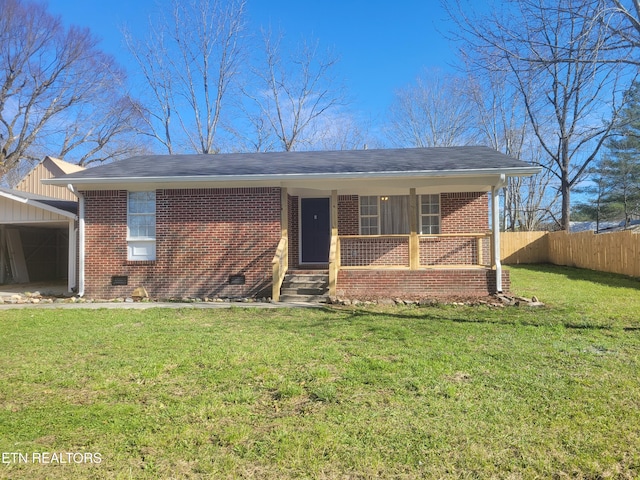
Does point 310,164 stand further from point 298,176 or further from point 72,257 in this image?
point 72,257

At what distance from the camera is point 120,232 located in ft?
34.6

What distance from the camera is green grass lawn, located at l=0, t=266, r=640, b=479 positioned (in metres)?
2.73

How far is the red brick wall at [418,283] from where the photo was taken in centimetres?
939

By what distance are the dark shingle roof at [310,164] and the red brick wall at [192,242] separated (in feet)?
1.91

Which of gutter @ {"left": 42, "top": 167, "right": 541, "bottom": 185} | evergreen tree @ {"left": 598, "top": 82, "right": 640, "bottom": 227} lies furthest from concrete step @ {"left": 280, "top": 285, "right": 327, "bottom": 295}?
evergreen tree @ {"left": 598, "top": 82, "right": 640, "bottom": 227}

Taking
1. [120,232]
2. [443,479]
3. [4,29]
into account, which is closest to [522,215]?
[120,232]

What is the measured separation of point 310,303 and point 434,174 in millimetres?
4119

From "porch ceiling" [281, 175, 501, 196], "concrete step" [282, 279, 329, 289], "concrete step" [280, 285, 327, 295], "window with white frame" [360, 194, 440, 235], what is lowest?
"concrete step" [280, 285, 327, 295]

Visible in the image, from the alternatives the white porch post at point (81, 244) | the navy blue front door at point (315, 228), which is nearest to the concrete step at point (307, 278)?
the navy blue front door at point (315, 228)

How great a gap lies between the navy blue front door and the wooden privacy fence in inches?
387

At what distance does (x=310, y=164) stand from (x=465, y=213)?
4.66m

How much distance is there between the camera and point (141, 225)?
10648 millimetres

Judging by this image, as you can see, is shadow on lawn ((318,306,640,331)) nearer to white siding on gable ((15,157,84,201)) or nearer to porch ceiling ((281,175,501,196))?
porch ceiling ((281,175,501,196))

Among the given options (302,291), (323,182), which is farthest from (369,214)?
(302,291)
